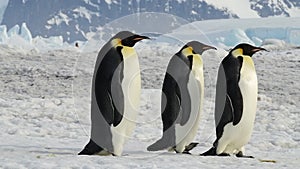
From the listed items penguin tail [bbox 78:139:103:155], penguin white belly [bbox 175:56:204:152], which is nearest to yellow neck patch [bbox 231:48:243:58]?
penguin white belly [bbox 175:56:204:152]

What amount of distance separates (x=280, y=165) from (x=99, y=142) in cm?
183

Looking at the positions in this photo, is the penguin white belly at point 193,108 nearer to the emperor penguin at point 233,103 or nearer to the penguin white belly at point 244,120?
the emperor penguin at point 233,103

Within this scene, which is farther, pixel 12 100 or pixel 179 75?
pixel 12 100

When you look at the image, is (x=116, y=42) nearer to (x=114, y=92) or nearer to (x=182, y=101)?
(x=114, y=92)

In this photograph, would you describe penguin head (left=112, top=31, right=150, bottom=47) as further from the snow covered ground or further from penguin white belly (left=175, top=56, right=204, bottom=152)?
A: penguin white belly (left=175, top=56, right=204, bottom=152)

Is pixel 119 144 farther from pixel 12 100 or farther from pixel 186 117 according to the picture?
pixel 12 100

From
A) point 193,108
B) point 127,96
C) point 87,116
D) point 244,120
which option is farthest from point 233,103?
point 87,116

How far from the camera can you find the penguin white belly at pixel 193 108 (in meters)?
7.02

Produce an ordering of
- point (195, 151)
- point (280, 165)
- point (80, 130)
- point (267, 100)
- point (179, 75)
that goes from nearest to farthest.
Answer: point (280, 165) < point (179, 75) < point (195, 151) < point (80, 130) < point (267, 100)

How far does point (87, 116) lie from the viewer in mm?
9906

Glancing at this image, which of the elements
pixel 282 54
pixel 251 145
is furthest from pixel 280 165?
pixel 282 54

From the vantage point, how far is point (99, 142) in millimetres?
6496

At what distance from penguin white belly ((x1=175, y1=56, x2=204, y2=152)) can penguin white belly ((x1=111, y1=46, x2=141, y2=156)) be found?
68 centimetres

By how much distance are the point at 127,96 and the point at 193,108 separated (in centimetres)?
92
